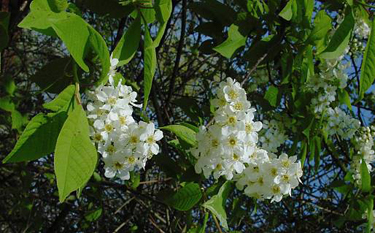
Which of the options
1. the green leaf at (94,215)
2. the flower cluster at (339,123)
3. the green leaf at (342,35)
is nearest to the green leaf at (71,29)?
the green leaf at (342,35)

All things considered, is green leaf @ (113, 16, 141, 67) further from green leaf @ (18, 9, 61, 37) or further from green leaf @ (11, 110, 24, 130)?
green leaf @ (11, 110, 24, 130)

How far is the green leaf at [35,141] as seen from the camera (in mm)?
963

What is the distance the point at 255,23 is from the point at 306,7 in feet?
0.72

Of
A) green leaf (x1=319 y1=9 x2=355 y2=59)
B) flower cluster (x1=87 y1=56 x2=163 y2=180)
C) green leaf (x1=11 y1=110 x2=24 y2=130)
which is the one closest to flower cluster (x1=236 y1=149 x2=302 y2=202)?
flower cluster (x1=87 y1=56 x2=163 y2=180)

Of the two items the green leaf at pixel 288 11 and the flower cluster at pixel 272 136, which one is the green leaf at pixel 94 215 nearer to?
the flower cluster at pixel 272 136

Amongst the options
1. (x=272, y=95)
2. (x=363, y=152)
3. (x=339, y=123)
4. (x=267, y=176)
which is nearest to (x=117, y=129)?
(x=267, y=176)

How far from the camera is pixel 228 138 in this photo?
1262mm

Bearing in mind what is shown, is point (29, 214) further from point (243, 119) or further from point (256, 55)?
point (243, 119)

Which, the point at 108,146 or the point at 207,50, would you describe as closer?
the point at 108,146

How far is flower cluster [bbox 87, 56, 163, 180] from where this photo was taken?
1163 mm

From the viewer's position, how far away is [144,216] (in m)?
2.98

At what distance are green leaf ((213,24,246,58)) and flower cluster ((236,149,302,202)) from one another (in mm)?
447

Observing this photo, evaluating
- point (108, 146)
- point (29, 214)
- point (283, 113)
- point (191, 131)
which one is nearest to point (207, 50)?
point (283, 113)

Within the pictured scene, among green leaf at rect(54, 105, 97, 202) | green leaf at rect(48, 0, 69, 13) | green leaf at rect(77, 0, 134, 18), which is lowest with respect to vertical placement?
green leaf at rect(54, 105, 97, 202)
